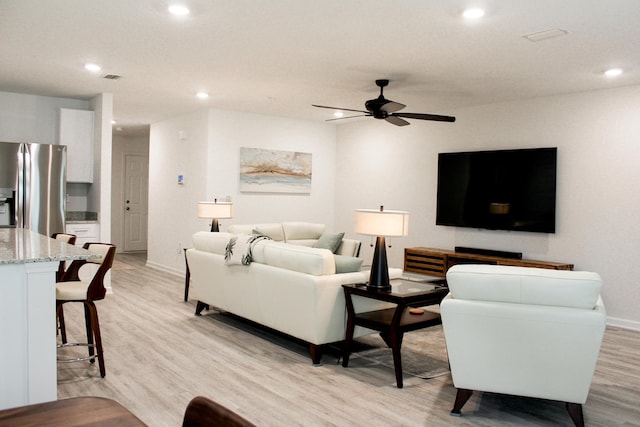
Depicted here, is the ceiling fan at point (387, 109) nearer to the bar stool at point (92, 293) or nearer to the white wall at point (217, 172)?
the bar stool at point (92, 293)

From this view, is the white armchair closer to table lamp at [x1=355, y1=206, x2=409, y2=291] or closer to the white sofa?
table lamp at [x1=355, y1=206, x2=409, y2=291]

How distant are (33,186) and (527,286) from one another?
5.70 metres

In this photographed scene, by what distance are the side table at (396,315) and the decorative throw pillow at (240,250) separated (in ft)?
A: 3.23

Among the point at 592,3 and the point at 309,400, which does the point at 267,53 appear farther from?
the point at 309,400

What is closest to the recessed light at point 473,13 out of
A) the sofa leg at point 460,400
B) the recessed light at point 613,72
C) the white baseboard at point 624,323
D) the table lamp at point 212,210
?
the recessed light at point 613,72

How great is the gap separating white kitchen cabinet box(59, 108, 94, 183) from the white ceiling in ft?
0.98

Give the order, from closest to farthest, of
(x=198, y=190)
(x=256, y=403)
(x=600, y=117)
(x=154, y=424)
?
(x=154, y=424), (x=256, y=403), (x=600, y=117), (x=198, y=190)

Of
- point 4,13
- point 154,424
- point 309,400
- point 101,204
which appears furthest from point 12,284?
point 101,204

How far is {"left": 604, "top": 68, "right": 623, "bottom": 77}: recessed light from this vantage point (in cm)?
474

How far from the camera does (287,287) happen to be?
13.1 ft

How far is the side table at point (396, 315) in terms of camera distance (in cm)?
348

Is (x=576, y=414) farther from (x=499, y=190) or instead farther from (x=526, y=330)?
(x=499, y=190)

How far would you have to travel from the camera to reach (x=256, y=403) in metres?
3.17

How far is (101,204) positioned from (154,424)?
4397mm
